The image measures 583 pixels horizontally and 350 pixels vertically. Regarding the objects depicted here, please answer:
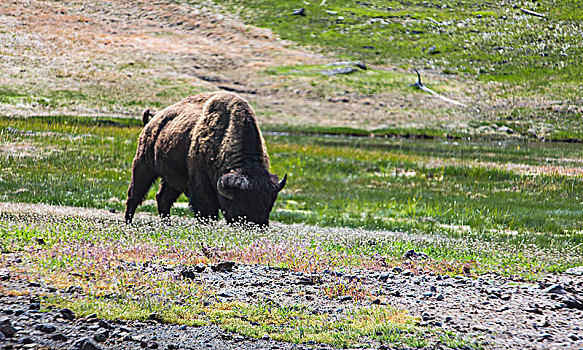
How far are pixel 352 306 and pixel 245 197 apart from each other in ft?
19.5

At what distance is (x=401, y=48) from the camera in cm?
10625

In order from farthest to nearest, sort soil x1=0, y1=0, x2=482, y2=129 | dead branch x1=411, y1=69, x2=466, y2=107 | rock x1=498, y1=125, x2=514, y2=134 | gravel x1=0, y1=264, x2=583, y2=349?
dead branch x1=411, y1=69, x2=466, y2=107 < rock x1=498, y1=125, x2=514, y2=134 < soil x1=0, y1=0, x2=482, y2=129 < gravel x1=0, y1=264, x2=583, y2=349

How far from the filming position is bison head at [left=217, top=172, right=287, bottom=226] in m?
14.0

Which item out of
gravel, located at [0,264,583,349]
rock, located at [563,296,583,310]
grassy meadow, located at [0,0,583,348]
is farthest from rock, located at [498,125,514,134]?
rock, located at [563,296,583,310]

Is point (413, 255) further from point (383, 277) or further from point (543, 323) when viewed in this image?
point (543, 323)

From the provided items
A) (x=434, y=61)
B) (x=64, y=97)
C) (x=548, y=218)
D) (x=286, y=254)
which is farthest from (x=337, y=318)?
(x=434, y=61)

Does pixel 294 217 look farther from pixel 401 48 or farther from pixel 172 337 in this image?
pixel 401 48

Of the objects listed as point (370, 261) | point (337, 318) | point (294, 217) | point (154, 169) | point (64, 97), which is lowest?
point (64, 97)

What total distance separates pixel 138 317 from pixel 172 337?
73 centimetres

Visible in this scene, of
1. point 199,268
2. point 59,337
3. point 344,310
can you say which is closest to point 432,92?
point 199,268

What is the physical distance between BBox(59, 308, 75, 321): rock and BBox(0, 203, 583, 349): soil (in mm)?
33

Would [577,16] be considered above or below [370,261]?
below

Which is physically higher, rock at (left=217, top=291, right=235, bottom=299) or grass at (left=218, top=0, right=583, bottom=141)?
rock at (left=217, top=291, right=235, bottom=299)

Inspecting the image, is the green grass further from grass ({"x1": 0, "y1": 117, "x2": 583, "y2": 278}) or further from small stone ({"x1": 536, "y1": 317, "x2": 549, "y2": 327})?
small stone ({"x1": 536, "y1": 317, "x2": 549, "y2": 327})
